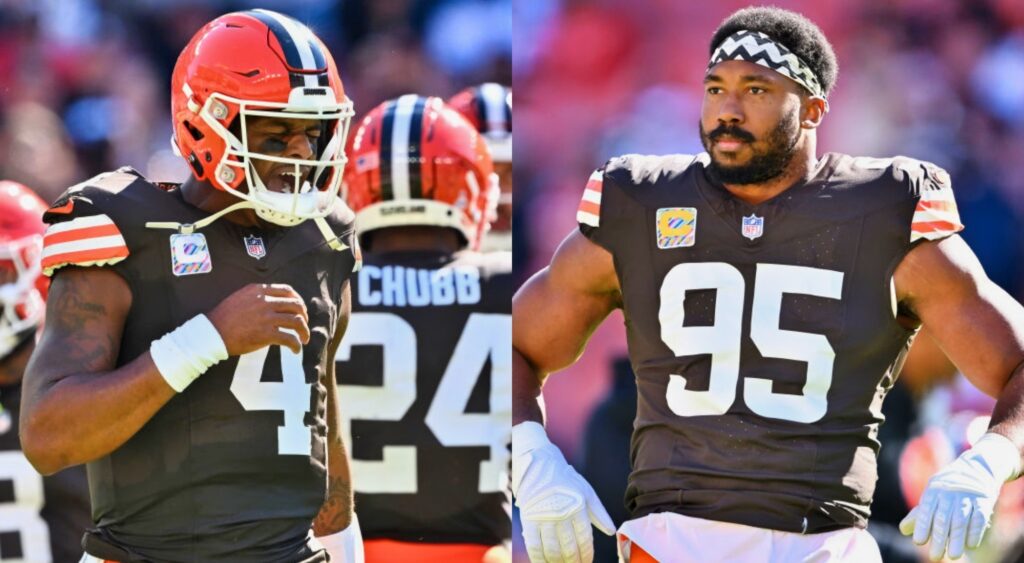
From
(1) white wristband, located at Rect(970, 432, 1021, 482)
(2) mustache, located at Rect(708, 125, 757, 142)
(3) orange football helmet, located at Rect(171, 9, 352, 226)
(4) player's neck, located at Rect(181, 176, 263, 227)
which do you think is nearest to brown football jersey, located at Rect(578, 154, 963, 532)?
(2) mustache, located at Rect(708, 125, 757, 142)

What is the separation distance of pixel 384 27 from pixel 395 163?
2598mm

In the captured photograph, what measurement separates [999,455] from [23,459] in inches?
129

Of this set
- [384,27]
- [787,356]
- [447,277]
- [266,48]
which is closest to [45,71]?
[384,27]

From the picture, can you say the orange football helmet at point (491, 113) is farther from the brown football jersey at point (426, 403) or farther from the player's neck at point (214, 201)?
the player's neck at point (214, 201)

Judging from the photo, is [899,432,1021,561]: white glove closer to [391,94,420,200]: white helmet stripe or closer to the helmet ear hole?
the helmet ear hole

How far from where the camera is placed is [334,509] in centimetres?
292

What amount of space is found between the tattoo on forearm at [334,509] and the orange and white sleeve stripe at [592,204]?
2.47 ft

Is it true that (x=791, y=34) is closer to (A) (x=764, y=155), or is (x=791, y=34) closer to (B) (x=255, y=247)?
(A) (x=764, y=155)

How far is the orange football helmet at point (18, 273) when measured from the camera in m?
4.77

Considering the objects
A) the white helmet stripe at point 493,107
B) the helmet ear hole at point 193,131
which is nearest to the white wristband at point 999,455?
the helmet ear hole at point 193,131

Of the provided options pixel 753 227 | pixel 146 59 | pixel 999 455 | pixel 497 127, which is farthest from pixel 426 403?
pixel 146 59

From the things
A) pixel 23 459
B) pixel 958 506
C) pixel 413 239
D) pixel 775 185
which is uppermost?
pixel 775 185

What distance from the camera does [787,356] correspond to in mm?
2822

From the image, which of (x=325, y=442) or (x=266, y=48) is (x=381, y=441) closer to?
(x=325, y=442)
